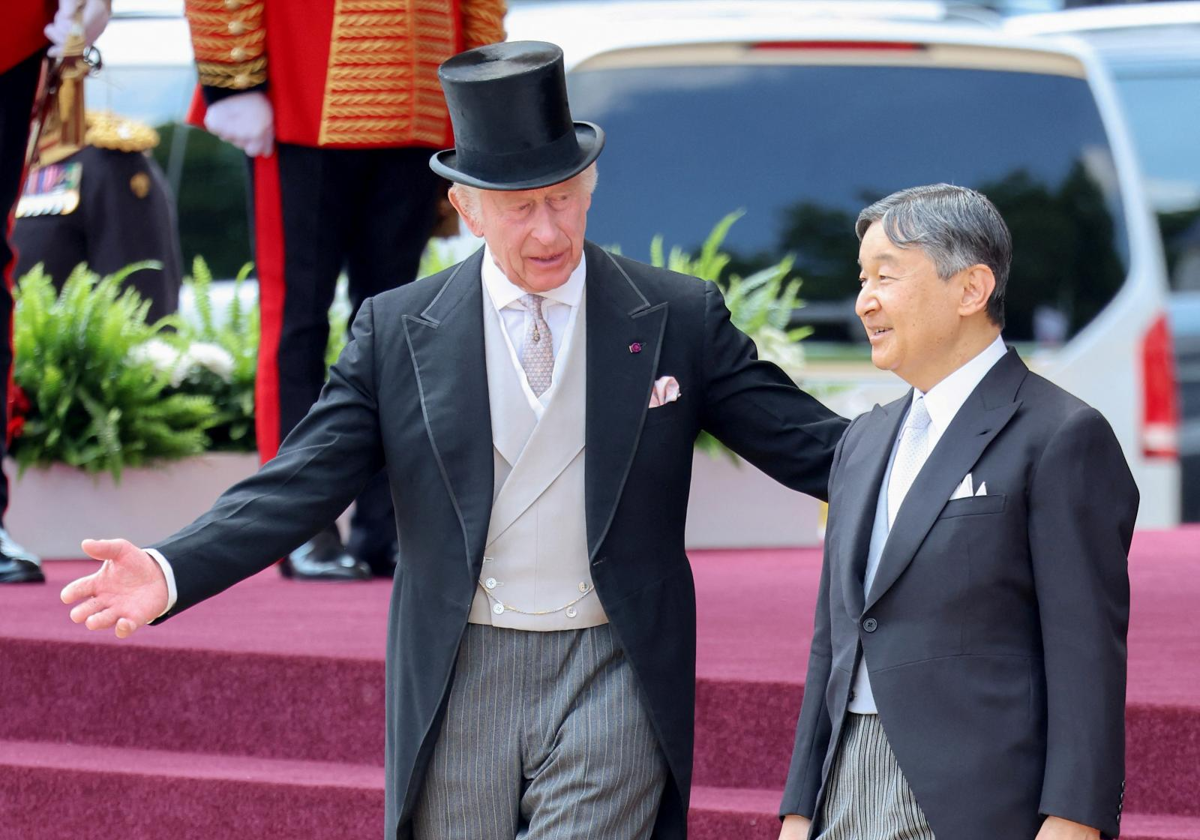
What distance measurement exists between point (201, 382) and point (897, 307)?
3.49m

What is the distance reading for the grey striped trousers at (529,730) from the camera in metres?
2.70

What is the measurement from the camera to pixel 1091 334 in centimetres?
621

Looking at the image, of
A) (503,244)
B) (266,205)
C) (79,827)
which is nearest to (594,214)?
(266,205)

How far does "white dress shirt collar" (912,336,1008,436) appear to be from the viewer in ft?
8.45

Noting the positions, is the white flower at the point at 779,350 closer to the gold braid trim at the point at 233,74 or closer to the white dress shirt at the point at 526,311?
the gold braid trim at the point at 233,74

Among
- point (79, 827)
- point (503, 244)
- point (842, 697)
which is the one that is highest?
point (503, 244)

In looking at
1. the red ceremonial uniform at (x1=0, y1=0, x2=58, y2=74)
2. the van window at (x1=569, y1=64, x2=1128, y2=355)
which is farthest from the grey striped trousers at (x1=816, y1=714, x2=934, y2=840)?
the van window at (x1=569, y1=64, x2=1128, y2=355)

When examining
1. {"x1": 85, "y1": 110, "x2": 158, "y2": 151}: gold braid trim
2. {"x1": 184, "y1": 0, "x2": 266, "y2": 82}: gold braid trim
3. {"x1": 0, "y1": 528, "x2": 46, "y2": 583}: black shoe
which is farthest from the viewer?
{"x1": 85, "y1": 110, "x2": 158, "y2": 151}: gold braid trim

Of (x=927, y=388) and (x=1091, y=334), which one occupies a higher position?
(x=927, y=388)

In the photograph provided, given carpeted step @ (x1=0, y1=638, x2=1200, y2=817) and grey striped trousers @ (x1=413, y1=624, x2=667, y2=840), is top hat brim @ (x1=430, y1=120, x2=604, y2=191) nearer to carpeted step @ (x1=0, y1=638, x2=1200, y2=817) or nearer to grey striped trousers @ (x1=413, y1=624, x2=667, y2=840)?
grey striped trousers @ (x1=413, y1=624, x2=667, y2=840)

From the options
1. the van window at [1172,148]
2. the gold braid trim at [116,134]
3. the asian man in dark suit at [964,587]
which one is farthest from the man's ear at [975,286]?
the van window at [1172,148]

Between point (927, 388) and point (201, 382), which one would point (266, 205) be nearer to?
point (201, 382)

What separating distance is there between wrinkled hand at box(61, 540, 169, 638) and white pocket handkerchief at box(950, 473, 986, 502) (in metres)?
1.09

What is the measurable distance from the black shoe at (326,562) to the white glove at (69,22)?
4.40 feet
